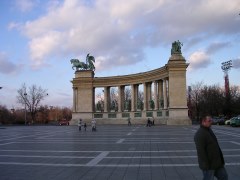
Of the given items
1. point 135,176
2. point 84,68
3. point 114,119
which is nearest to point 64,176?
point 135,176

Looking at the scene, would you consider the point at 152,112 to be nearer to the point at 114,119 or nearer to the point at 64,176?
the point at 114,119

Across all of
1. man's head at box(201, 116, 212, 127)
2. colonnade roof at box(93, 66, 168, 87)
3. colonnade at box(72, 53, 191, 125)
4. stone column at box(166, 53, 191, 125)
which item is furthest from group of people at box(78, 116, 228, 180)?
colonnade roof at box(93, 66, 168, 87)

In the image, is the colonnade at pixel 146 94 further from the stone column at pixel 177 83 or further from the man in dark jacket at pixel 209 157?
the man in dark jacket at pixel 209 157

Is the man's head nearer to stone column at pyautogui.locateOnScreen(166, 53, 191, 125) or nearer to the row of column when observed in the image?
stone column at pyautogui.locateOnScreen(166, 53, 191, 125)

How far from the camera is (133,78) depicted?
74.8 m

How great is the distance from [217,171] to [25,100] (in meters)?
104

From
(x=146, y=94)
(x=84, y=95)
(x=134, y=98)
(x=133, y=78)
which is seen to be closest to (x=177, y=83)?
(x=146, y=94)

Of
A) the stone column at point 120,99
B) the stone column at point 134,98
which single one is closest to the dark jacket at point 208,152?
the stone column at point 134,98

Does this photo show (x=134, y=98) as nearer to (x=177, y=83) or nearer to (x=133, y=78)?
(x=133, y=78)

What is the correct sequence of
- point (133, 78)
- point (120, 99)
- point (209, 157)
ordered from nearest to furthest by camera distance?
point (209, 157), point (133, 78), point (120, 99)

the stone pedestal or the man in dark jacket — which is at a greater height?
the stone pedestal

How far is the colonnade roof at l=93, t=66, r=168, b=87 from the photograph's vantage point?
219ft

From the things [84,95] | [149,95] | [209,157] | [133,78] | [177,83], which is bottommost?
[209,157]

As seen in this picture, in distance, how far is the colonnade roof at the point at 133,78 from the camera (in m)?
66.9
